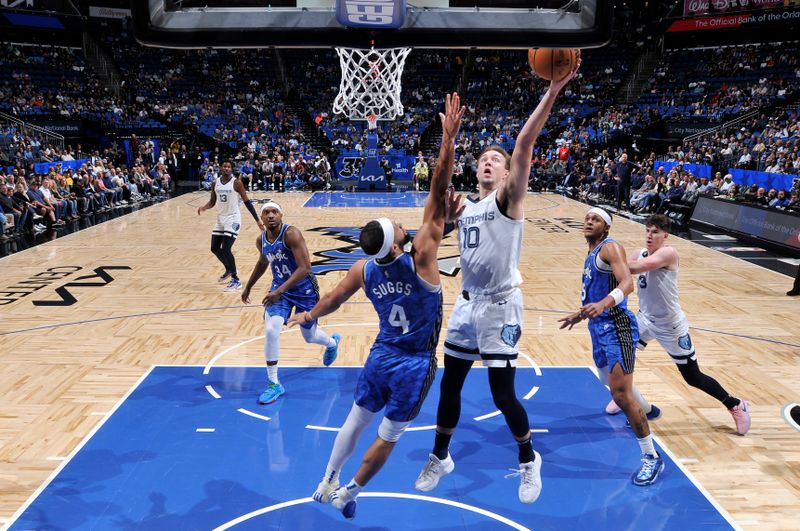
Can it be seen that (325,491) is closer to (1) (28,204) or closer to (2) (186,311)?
(2) (186,311)

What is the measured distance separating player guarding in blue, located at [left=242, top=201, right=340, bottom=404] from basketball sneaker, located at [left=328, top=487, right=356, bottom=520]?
206cm

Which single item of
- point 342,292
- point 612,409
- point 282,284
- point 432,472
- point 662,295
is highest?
point 342,292

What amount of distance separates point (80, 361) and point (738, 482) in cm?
585

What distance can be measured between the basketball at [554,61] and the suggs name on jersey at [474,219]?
2.88 feet

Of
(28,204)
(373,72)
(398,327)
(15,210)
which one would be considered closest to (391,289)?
(398,327)

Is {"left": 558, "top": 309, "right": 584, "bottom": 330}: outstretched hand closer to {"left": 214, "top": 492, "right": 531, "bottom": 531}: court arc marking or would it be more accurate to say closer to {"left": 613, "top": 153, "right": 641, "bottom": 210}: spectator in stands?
{"left": 214, "top": 492, "right": 531, "bottom": 531}: court arc marking

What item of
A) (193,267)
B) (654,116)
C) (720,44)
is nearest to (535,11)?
(193,267)

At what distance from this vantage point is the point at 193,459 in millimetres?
4754

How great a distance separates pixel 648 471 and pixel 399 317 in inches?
79.2

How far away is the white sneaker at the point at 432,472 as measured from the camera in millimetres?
→ 4172

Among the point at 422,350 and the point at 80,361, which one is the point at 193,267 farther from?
the point at 422,350

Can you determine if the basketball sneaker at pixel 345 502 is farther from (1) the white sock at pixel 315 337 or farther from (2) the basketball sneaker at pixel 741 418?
(2) the basketball sneaker at pixel 741 418

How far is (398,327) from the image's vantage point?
12.5ft

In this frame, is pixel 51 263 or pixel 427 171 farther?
pixel 427 171
